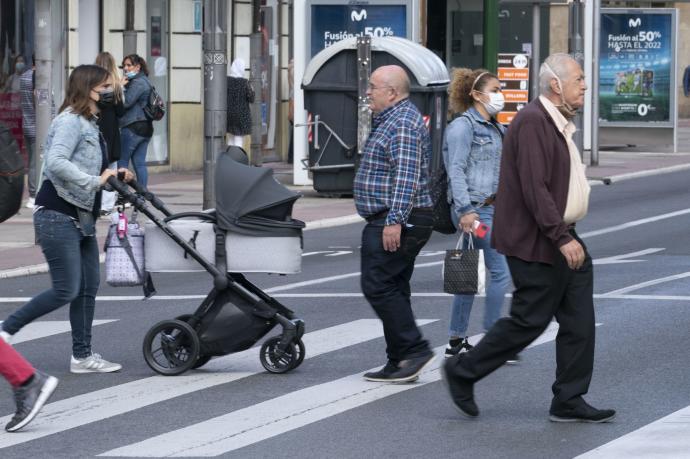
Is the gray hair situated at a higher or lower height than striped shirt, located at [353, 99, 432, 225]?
higher

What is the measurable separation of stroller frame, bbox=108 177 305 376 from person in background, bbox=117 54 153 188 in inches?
385

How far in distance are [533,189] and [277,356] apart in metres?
2.29

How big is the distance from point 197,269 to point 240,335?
0.46 m

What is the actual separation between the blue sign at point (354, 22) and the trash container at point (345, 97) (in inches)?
73.4

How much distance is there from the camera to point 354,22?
76.4ft

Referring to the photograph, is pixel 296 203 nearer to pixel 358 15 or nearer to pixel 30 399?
pixel 358 15

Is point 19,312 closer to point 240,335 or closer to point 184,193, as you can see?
point 240,335

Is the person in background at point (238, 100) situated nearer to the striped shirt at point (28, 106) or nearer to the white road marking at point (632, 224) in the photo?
the striped shirt at point (28, 106)

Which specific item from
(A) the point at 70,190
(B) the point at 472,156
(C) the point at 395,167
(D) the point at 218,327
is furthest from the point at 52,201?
(B) the point at 472,156

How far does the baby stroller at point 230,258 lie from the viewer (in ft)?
30.8

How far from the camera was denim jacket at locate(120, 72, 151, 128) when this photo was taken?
19.2 metres

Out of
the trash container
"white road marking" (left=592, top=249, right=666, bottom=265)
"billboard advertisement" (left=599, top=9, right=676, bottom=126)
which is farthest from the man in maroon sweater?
"billboard advertisement" (left=599, top=9, right=676, bottom=126)

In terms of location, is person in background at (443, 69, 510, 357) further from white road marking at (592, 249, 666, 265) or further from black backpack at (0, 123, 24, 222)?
white road marking at (592, 249, 666, 265)

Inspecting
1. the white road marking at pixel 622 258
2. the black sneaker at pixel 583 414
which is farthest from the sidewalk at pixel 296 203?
the black sneaker at pixel 583 414
